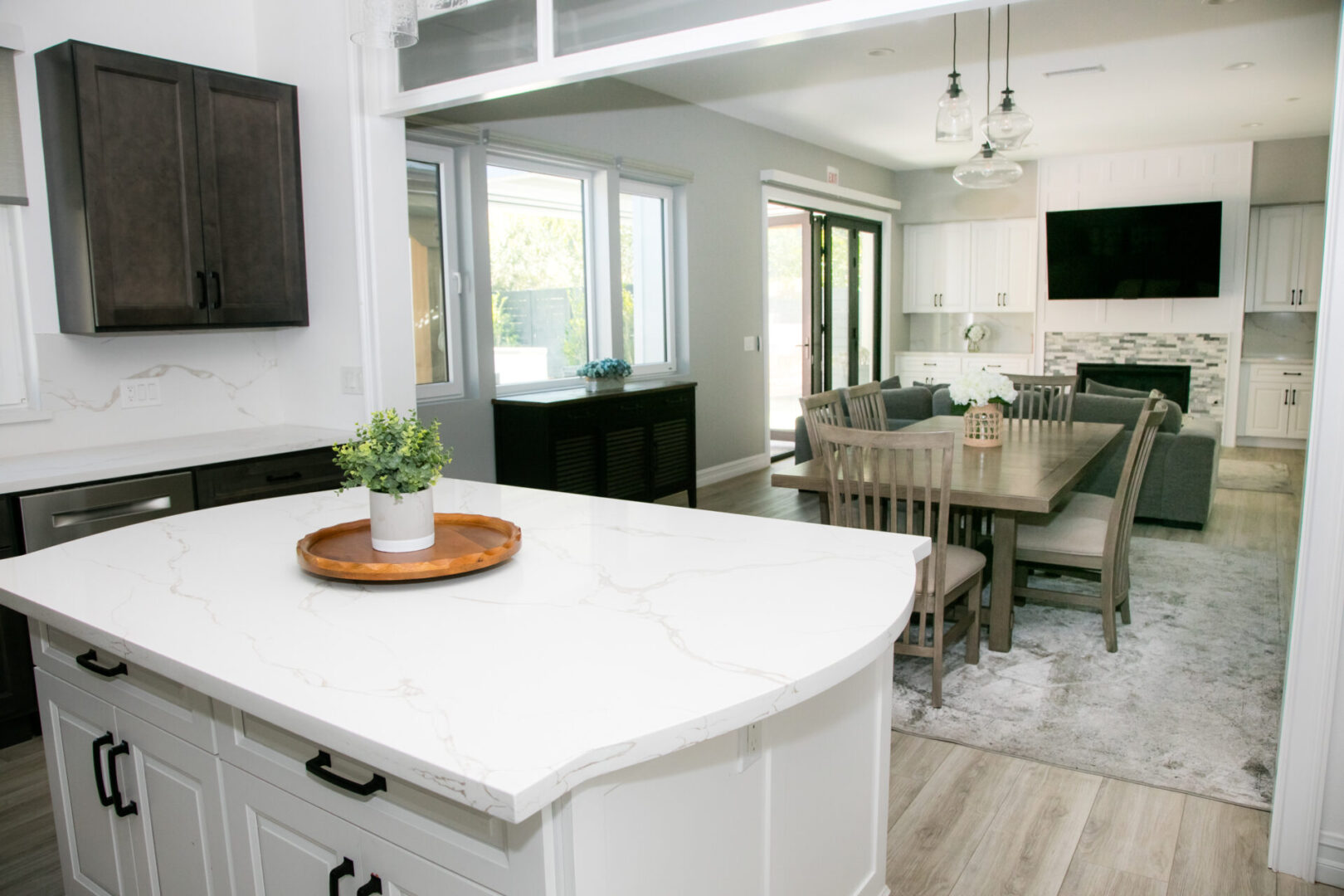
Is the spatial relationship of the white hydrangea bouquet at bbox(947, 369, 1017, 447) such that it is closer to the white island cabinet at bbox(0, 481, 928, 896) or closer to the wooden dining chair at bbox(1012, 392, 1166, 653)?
the wooden dining chair at bbox(1012, 392, 1166, 653)

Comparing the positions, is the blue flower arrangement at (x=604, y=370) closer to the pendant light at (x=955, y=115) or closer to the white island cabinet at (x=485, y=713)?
the pendant light at (x=955, y=115)

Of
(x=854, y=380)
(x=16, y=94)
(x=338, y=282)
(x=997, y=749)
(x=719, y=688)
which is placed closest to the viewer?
(x=719, y=688)

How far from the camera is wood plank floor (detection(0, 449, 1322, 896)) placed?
2.14 m

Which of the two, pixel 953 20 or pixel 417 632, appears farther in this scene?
pixel 953 20

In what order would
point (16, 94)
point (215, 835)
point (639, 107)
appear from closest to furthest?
point (215, 835)
point (16, 94)
point (639, 107)

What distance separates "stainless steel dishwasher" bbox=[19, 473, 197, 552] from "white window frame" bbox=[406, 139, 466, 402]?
5.75ft

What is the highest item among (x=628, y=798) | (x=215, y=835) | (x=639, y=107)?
(x=639, y=107)

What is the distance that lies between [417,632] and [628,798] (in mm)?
424

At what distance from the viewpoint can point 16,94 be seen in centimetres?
306

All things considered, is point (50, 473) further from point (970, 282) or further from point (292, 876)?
point (970, 282)

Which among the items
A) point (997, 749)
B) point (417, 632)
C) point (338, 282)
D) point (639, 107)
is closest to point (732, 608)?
point (417, 632)

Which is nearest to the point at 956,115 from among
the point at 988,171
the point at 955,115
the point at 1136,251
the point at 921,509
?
the point at 955,115

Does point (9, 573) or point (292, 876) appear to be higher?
point (9, 573)

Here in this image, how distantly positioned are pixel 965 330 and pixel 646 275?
4776mm
